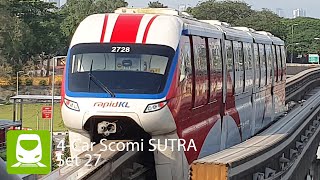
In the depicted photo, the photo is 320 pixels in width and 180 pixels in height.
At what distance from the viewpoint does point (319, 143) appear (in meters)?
21.3

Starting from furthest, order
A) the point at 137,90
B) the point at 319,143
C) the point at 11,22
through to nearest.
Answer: the point at 11,22
the point at 319,143
the point at 137,90

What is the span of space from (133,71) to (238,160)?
238 centimetres

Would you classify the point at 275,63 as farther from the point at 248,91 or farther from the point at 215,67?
the point at 215,67

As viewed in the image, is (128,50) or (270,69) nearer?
(128,50)

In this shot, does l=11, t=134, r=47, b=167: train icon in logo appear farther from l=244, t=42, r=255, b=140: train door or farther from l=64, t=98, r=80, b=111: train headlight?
l=244, t=42, r=255, b=140: train door

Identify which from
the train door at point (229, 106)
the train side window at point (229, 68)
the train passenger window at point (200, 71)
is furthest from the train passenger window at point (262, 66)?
the train passenger window at point (200, 71)

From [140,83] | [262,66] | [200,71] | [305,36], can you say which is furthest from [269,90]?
[305,36]

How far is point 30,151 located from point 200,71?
324 inches

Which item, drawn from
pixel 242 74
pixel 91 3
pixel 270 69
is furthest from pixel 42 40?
pixel 242 74

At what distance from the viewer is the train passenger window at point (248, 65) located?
16.8 metres

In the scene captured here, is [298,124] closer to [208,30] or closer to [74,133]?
[208,30]

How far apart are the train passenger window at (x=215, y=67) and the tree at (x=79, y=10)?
1984 inches

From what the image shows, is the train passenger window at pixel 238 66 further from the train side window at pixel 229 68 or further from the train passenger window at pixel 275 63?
the train passenger window at pixel 275 63

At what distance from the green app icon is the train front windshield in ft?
20.0
